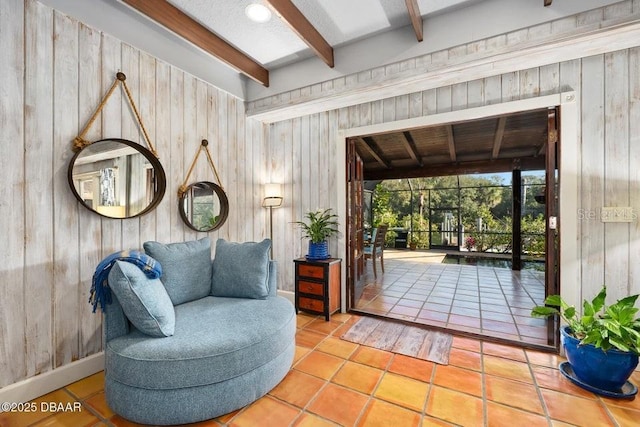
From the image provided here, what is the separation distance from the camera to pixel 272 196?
3.54 metres

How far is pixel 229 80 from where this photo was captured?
3275 mm

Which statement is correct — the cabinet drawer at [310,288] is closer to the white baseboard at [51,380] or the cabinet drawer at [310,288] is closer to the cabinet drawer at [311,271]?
the cabinet drawer at [311,271]

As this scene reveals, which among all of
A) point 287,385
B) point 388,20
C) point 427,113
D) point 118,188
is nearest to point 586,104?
point 427,113

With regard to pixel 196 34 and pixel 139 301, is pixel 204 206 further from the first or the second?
pixel 196 34

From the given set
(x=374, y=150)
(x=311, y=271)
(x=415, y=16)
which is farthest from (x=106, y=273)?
(x=374, y=150)

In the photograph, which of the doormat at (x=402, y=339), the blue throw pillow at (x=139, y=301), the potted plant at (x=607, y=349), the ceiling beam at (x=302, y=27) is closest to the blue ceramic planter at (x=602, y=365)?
the potted plant at (x=607, y=349)

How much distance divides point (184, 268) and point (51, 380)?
3.47 feet

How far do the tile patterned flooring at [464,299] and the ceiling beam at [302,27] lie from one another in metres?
2.85

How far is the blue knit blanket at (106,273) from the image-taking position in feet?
5.49

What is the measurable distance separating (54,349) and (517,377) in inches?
129

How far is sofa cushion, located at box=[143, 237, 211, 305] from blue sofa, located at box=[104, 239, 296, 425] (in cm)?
27

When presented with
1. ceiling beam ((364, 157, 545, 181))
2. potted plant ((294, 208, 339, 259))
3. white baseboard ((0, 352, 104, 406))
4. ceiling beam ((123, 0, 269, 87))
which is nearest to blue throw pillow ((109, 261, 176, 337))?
white baseboard ((0, 352, 104, 406))

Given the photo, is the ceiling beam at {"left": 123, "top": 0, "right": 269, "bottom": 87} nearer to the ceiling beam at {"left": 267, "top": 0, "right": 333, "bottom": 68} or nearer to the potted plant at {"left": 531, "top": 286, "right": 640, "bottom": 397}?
the ceiling beam at {"left": 267, "top": 0, "right": 333, "bottom": 68}

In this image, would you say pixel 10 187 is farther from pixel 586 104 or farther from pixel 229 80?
pixel 586 104
